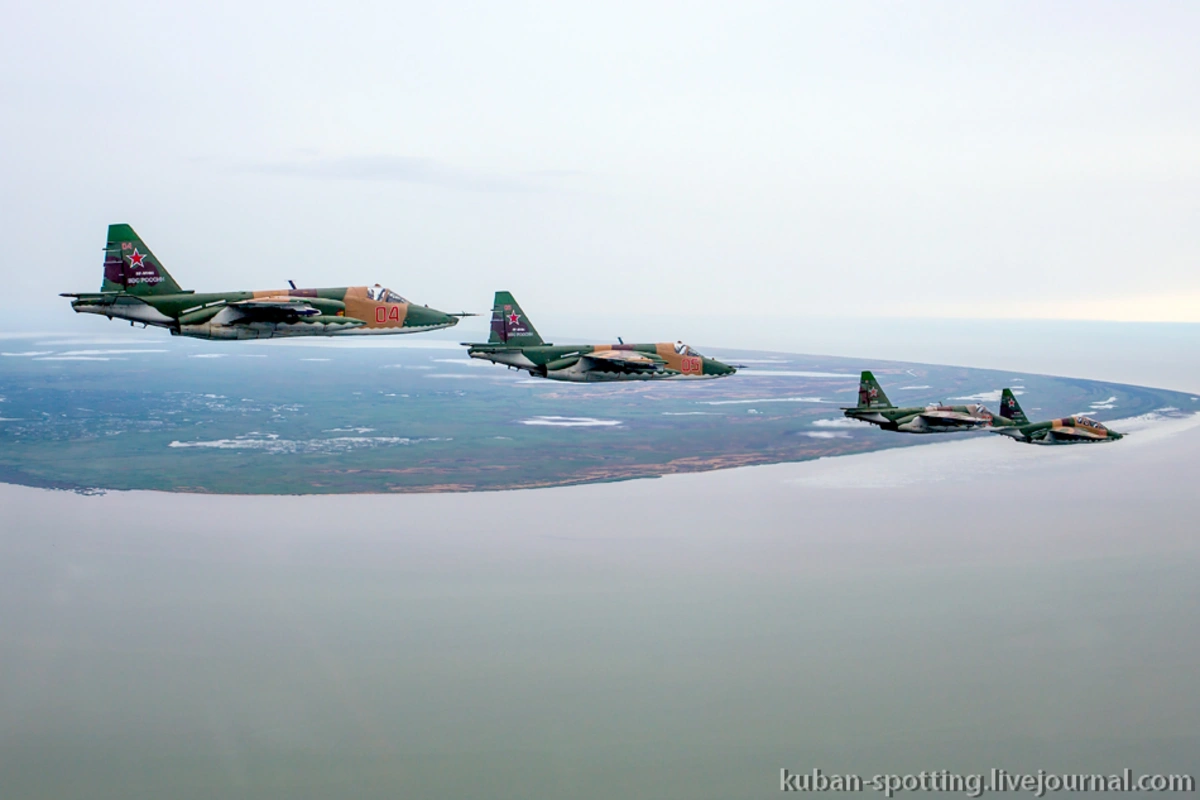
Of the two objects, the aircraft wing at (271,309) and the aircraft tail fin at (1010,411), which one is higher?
the aircraft wing at (271,309)

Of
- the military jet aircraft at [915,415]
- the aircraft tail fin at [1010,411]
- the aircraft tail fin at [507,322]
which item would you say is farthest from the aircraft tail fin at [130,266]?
the aircraft tail fin at [1010,411]

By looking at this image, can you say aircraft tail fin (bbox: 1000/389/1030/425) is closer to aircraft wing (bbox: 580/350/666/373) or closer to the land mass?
the land mass

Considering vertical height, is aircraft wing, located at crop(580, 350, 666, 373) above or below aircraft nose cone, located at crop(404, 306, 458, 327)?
below

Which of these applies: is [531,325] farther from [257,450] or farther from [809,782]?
[257,450]

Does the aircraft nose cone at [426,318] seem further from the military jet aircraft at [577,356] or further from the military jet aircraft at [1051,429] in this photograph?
the military jet aircraft at [1051,429]

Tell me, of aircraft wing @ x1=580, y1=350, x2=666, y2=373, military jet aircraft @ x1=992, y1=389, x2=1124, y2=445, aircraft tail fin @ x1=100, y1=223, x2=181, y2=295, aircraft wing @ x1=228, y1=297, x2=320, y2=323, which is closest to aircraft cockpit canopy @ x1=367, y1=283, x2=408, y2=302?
aircraft wing @ x1=228, y1=297, x2=320, y2=323

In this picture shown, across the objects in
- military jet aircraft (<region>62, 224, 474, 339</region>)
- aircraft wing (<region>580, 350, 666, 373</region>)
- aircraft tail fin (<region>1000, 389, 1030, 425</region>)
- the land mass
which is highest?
military jet aircraft (<region>62, 224, 474, 339</region>)

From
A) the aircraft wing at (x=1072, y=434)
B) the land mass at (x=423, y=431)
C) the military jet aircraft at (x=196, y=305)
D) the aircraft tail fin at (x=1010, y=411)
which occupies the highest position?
the military jet aircraft at (x=196, y=305)
